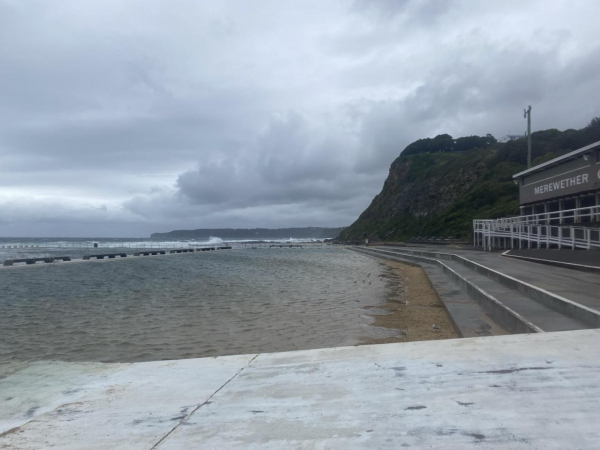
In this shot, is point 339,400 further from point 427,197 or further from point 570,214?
point 427,197

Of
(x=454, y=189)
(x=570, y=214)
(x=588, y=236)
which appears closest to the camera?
(x=588, y=236)

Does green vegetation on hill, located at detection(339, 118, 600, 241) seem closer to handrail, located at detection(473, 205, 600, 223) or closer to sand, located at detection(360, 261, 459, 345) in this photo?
handrail, located at detection(473, 205, 600, 223)

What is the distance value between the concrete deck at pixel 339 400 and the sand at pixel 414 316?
3679mm

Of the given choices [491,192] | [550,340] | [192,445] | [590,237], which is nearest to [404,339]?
[550,340]

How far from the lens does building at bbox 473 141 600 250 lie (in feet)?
59.7

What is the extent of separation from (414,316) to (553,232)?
11462mm

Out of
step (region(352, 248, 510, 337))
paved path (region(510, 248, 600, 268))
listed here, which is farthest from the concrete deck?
paved path (region(510, 248, 600, 268))

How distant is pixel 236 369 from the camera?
5254 millimetres

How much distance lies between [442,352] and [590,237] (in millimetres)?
13780

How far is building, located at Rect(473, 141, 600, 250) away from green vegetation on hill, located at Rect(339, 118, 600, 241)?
52.4 feet

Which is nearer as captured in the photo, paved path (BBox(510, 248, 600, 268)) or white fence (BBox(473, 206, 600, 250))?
paved path (BBox(510, 248, 600, 268))

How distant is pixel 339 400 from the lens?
3936 millimetres

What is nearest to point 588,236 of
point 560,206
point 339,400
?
point 560,206

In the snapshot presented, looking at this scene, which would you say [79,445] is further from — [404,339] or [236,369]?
[404,339]
